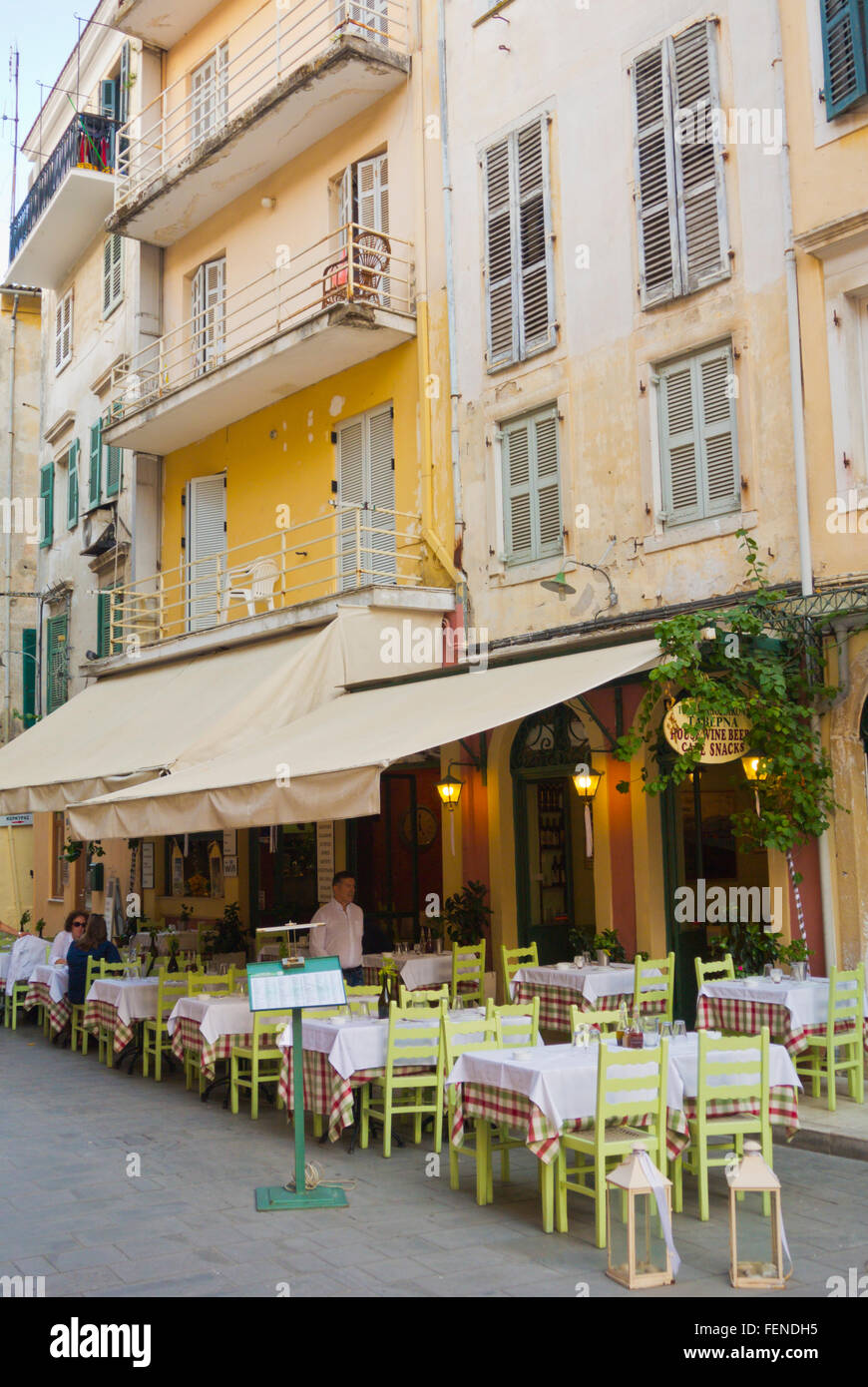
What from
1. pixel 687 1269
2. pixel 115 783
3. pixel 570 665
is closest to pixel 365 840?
pixel 115 783

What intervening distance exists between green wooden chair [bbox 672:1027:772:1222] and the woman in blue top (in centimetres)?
747

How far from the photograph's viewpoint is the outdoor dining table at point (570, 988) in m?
10.4

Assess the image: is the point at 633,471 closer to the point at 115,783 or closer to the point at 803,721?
the point at 803,721

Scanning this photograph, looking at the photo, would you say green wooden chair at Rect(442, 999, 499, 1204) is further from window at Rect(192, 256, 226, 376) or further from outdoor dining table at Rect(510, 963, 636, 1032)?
window at Rect(192, 256, 226, 376)

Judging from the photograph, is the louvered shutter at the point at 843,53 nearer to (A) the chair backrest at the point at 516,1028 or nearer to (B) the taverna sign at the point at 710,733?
(B) the taverna sign at the point at 710,733

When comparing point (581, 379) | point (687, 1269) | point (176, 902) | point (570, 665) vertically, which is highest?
point (581, 379)

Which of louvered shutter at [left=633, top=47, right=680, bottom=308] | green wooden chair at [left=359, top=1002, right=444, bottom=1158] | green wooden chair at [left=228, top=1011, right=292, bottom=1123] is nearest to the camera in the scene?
green wooden chair at [left=359, top=1002, right=444, bottom=1158]

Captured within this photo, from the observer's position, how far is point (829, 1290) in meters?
5.27

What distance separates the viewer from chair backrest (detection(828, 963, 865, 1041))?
28.2 feet

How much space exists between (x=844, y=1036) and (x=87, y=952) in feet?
24.5

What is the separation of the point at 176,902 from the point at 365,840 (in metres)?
4.48

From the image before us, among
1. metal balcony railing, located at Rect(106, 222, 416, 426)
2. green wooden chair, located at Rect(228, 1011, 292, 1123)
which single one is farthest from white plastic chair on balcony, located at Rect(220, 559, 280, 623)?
green wooden chair, located at Rect(228, 1011, 292, 1123)

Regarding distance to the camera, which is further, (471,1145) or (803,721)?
(803,721)

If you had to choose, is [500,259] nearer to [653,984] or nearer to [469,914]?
[469,914]
